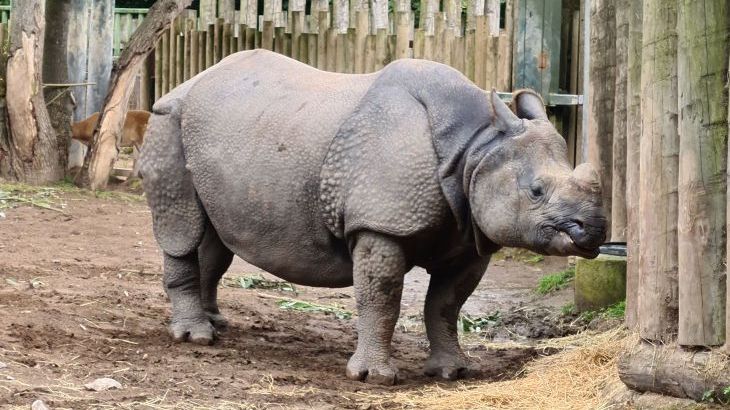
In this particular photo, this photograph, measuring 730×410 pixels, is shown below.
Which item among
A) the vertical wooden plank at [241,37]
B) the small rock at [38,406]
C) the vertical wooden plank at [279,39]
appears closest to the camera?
the small rock at [38,406]

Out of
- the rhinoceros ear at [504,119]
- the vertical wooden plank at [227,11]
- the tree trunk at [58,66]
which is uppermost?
the vertical wooden plank at [227,11]

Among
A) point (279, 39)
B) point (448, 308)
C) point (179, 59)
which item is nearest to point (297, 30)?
point (279, 39)

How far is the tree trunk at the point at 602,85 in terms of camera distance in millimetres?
9070

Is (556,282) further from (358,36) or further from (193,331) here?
(358,36)

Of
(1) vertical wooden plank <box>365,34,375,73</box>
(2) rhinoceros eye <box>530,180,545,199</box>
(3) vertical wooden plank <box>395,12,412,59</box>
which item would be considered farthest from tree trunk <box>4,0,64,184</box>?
(2) rhinoceros eye <box>530,180,545,199</box>

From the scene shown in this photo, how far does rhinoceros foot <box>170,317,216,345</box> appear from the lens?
7.79 meters

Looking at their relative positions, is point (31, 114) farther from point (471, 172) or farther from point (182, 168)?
point (471, 172)

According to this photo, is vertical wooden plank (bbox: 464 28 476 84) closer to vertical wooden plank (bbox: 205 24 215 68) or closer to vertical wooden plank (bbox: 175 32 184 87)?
vertical wooden plank (bbox: 205 24 215 68)

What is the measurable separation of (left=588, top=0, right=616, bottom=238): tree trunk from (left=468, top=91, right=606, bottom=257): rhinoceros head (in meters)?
2.45

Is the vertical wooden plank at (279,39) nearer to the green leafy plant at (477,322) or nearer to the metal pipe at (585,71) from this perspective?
the metal pipe at (585,71)

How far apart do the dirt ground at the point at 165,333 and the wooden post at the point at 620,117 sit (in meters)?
0.90

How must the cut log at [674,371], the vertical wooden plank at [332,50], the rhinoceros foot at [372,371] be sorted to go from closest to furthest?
the cut log at [674,371]
the rhinoceros foot at [372,371]
the vertical wooden plank at [332,50]

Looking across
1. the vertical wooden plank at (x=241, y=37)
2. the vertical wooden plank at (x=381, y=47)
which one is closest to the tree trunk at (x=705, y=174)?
the vertical wooden plank at (x=381, y=47)

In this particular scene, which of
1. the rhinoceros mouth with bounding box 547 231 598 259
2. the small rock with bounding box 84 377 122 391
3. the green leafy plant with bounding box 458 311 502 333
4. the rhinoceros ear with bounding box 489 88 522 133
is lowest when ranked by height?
the green leafy plant with bounding box 458 311 502 333
